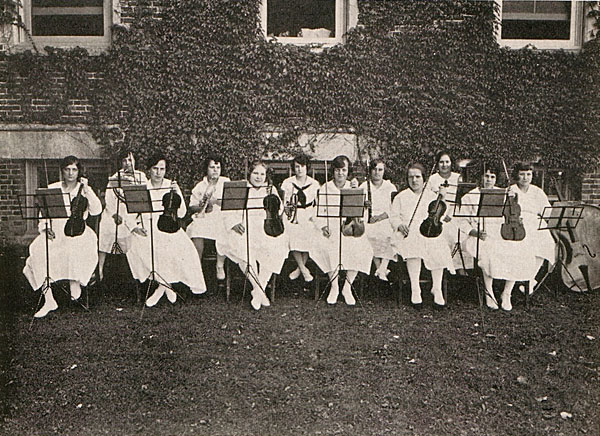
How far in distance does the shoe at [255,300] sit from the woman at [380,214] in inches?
60.8

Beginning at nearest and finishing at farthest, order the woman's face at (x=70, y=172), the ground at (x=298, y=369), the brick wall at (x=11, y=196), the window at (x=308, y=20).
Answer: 1. the ground at (x=298, y=369)
2. the woman's face at (x=70, y=172)
3. the brick wall at (x=11, y=196)
4. the window at (x=308, y=20)

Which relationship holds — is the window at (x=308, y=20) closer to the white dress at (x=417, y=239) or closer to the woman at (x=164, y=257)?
the white dress at (x=417, y=239)

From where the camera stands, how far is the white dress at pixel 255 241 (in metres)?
6.01

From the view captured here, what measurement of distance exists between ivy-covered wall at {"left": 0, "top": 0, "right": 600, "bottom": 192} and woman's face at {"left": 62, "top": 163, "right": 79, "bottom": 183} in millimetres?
2131

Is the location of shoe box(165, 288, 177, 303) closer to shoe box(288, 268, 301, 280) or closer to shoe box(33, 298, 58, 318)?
shoe box(33, 298, 58, 318)

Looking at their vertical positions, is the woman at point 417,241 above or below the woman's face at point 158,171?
below

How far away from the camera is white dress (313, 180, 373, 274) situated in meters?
6.03

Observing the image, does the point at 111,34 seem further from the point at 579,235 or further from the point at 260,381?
the point at 579,235

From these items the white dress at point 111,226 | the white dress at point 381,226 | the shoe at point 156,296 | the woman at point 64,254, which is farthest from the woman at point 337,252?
the woman at point 64,254

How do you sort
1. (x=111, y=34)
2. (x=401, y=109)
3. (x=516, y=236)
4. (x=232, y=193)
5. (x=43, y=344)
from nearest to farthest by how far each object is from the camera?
1. (x=43, y=344)
2. (x=232, y=193)
3. (x=516, y=236)
4. (x=111, y=34)
5. (x=401, y=109)

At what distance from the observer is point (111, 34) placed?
7457mm

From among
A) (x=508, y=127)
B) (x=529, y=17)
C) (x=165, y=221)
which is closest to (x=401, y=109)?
(x=508, y=127)

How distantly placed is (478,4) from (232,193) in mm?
4522

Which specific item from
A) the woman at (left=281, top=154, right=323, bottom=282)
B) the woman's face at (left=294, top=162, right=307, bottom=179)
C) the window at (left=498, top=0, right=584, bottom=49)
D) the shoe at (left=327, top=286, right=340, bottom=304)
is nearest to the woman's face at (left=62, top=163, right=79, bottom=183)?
the woman at (left=281, top=154, right=323, bottom=282)
